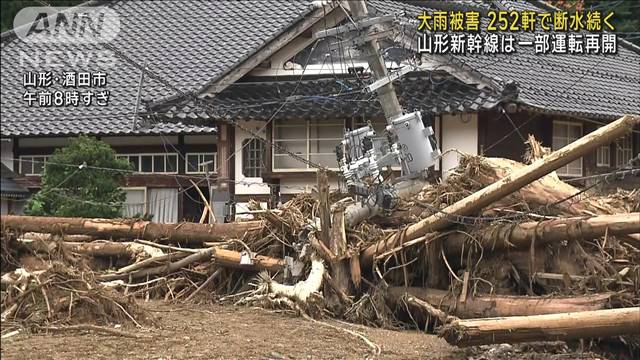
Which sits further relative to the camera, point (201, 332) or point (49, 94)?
point (49, 94)

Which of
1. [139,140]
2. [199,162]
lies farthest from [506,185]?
[139,140]

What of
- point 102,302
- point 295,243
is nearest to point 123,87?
point 295,243

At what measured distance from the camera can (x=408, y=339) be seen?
31.4 feet

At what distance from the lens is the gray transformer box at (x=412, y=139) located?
1167cm

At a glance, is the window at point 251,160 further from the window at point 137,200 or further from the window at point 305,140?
the window at point 137,200

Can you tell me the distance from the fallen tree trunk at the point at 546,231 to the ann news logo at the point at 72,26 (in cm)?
1609

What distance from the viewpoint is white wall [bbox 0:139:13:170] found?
21.7 m

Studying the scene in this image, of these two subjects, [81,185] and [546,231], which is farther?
[81,185]

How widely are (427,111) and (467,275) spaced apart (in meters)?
5.98

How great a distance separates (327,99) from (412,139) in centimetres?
487

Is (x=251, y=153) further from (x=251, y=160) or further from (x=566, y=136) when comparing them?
(x=566, y=136)

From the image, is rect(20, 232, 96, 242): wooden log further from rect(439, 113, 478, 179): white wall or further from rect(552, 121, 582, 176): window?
rect(552, 121, 582, 176): window

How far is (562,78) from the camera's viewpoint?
1850cm

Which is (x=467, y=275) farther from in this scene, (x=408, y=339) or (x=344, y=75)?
(x=344, y=75)
